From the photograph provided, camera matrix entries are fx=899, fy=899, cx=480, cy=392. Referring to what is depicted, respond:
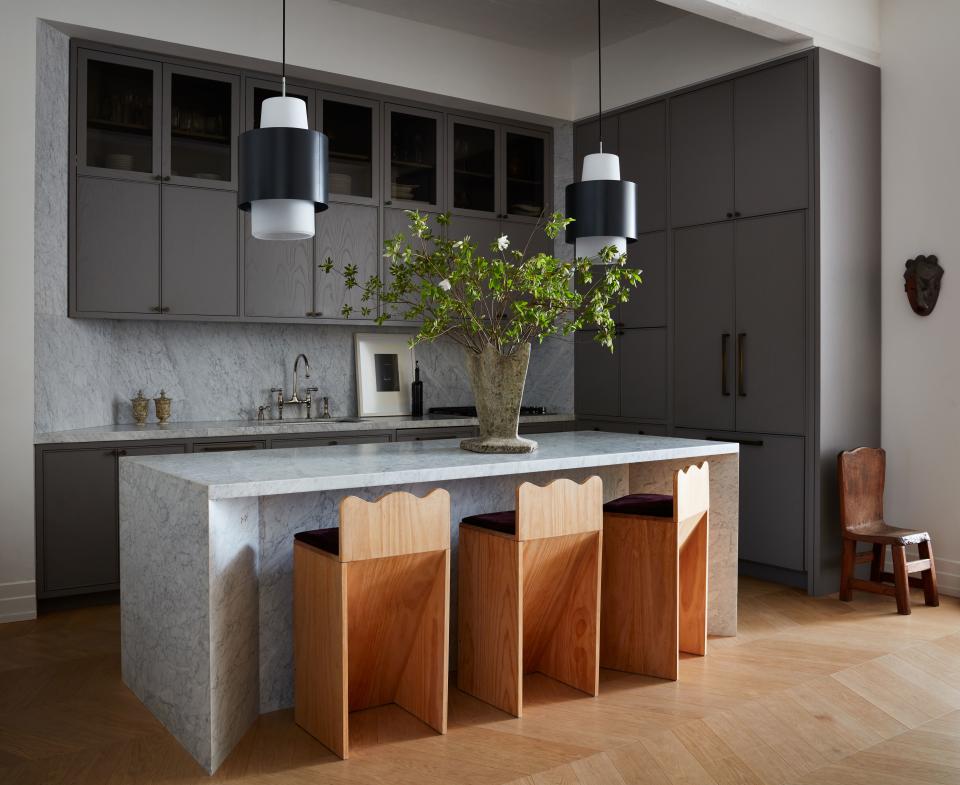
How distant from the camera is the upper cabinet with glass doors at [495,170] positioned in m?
5.76

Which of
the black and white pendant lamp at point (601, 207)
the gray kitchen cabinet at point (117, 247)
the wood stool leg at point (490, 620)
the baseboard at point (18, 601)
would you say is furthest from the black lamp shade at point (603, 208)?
the baseboard at point (18, 601)

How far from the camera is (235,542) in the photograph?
2832mm

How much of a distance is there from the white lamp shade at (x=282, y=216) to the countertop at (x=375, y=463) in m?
0.76

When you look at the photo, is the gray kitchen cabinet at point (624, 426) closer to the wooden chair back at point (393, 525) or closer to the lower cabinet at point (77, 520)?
the wooden chair back at point (393, 525)

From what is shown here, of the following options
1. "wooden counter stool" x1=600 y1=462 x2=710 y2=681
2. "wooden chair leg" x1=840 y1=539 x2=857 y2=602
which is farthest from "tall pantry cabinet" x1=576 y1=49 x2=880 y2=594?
"wooden counter stool" x1=600 y1=462 x2=710 y2=681

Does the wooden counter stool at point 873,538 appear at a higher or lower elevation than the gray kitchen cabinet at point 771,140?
lower

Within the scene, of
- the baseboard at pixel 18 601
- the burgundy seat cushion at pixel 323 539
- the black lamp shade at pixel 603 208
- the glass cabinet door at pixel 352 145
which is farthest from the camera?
the glass cabinet door at pixel 352 145

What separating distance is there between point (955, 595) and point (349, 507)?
3.49m

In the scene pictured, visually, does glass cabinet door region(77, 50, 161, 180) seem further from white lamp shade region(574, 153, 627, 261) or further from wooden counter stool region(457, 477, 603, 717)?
wooden counter stool region(457, 477, 603, 717)

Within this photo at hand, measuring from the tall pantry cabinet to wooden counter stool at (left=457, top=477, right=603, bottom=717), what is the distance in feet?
6.30

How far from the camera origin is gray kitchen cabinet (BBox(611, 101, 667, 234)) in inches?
215

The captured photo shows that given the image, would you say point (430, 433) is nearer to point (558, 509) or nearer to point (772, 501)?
point (772, 501)

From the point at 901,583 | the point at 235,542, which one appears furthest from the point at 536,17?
the point at 235,542

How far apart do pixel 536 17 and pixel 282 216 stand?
3.19 m
